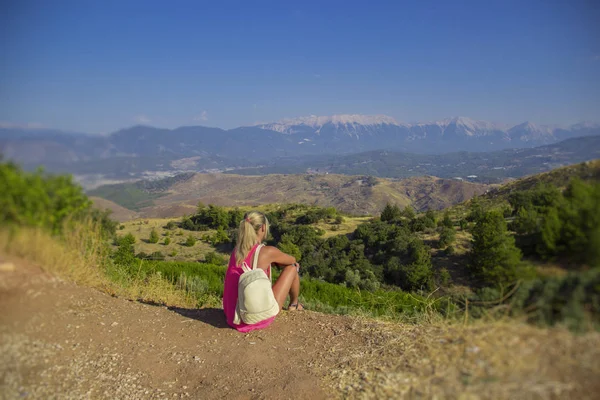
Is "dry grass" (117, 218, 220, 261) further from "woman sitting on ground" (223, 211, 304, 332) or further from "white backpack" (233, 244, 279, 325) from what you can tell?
"white backpack" (233, 244, 279, 325)

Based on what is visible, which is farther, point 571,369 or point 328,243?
point 328,243

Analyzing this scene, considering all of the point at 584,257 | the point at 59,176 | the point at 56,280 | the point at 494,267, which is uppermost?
the point at 59,176

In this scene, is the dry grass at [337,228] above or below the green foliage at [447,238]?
below

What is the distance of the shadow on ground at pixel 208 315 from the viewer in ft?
16.0

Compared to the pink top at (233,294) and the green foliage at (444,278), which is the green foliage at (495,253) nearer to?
the pink top at (233,294)

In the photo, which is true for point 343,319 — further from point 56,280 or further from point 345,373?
point 56,280

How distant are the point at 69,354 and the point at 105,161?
2680 mm

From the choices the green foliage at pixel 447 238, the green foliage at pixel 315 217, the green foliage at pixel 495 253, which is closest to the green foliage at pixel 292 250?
the green foliage at pixel 447 238

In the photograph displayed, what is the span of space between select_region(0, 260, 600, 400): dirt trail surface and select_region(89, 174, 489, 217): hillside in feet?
256

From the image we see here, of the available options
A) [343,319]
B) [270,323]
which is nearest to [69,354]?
[270,323]

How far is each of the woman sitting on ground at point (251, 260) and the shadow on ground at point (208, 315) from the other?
26cm

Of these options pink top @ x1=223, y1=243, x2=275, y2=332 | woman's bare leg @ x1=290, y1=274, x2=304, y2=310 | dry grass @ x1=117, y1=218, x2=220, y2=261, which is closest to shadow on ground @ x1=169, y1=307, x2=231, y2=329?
pink top @ x1=223, y1=243, x2=275, y2=332

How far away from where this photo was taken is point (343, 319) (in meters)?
5.26

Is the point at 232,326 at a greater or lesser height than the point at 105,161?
lesser
